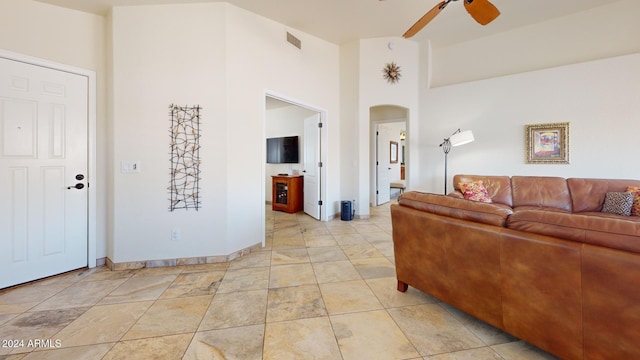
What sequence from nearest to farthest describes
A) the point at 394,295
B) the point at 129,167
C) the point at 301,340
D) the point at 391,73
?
the point at 301,340 → the point at 394,295 → the point at 129,167 → the point at 391,73

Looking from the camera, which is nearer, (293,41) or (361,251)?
(361,251)

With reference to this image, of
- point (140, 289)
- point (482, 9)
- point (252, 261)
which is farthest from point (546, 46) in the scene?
point (140, 289)

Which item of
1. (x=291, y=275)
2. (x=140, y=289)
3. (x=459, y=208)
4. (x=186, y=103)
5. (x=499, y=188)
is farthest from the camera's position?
(x=499, y=188)

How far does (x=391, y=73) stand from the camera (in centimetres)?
492

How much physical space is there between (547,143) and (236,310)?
5.15 metres

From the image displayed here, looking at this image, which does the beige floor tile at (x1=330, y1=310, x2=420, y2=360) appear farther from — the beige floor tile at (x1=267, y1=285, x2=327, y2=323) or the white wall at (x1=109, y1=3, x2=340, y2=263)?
the white wall at (x1=109, y1=3, x2=340, y2=263)

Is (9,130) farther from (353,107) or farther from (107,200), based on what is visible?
(353,107)

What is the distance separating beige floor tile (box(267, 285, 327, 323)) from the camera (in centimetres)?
186

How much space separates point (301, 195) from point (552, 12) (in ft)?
17.5

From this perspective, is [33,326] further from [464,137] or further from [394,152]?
[394,152]

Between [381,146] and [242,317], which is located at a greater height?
[381,146]

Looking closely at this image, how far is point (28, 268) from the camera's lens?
7.86ft

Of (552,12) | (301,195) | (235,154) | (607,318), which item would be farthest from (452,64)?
(607,318)

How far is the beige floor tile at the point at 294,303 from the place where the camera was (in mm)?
1862
